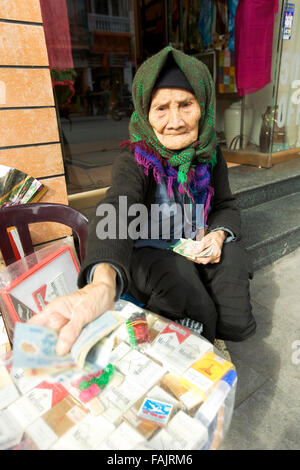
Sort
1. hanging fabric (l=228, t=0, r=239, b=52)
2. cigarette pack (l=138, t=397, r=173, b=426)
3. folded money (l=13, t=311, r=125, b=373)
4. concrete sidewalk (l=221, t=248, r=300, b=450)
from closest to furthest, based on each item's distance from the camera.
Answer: folded money (l=13, t=311, r=125, b=373) < cigarette pack (l=138, t=397, r=173, b=426) < concrete sidewalk (l=221, t=248, r=300, b=450) < hanging fabric (l=228, t=0, r=239, b=52)

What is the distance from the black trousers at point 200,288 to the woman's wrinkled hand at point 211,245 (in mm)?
48

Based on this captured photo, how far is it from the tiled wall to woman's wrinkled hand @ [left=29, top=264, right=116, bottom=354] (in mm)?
1119

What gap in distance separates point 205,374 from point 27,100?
146 centimetres

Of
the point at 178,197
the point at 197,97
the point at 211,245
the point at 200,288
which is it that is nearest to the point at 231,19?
the point at 197,97

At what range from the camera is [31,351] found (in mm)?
565

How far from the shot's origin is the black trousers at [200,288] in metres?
1.31

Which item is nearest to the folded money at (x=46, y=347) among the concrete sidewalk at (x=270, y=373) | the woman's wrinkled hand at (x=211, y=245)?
the concrete sidewalk at (x=270, y=373)

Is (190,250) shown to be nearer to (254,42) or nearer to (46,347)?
(46,347)

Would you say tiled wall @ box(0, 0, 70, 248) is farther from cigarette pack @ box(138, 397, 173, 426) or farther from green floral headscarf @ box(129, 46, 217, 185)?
cigarette pack @ box(138, 397, 173, 426)

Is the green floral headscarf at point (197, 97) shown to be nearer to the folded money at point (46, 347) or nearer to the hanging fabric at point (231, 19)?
the folded money at point (46, 347)

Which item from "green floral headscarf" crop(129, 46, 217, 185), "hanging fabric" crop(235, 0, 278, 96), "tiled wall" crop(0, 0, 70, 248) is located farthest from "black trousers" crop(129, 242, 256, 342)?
"hanging fabric" crop(235, 0, 278, 96)

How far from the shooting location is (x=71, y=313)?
651 mm

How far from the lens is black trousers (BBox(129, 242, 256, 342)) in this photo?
131cm

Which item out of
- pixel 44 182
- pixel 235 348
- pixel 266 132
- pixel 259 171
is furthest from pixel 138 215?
pixel 266 132
